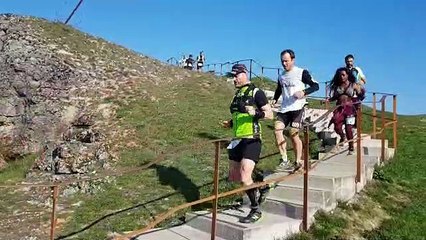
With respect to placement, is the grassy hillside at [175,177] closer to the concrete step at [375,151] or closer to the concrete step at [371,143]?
the concrete step at [375,151]

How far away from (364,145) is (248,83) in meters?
4.72

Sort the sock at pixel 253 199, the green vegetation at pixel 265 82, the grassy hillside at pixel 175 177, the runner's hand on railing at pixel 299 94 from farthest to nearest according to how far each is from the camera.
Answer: the green vegetation at pixel 265 82
the runner's hand on railing at pixel 299 94
the grassy hillside at pixel 175 177
the sock at pixel 253 199

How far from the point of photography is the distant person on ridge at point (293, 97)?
7.44m

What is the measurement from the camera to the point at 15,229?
764cm

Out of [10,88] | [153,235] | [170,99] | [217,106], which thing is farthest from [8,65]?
[153,235]

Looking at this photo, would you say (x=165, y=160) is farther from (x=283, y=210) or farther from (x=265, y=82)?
(x=265, y=82)

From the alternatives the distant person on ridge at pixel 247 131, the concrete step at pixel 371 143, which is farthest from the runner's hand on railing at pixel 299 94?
the concrete step at pixel 371 143

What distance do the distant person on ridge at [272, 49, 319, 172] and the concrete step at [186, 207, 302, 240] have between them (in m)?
1.18

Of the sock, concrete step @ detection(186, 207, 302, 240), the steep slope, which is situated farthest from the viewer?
the steep slope

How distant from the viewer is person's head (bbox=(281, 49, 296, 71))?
741 cm

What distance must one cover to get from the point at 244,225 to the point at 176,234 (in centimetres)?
98

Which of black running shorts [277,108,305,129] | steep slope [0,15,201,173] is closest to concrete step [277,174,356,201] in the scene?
black running shorts [277,108,305,129]

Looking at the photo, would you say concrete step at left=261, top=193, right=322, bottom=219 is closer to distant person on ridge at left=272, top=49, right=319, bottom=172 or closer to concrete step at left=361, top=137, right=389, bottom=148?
distant person on ridge at left=272, top=49, right=319, bottom=172

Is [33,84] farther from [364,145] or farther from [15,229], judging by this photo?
[364,145]
